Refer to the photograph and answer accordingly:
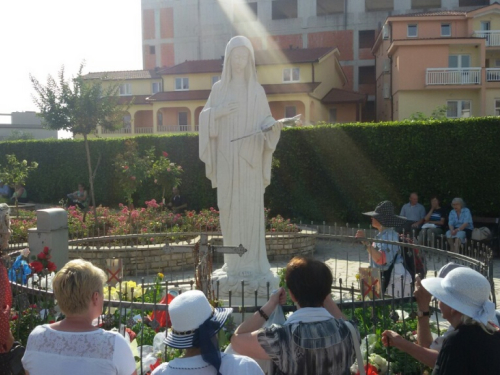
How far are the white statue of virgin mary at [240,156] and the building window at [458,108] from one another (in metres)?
26.8

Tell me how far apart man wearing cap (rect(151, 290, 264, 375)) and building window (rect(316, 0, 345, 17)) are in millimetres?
43967

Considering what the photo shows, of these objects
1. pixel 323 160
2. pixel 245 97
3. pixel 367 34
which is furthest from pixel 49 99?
pixel 367 34

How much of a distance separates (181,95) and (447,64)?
54.0 ft

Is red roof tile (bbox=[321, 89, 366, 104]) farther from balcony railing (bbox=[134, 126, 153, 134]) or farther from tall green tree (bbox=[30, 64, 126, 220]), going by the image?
tall green tree (bbox=[30, 64, 126, 220])

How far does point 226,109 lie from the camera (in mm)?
6348

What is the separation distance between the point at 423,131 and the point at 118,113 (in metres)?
9.28

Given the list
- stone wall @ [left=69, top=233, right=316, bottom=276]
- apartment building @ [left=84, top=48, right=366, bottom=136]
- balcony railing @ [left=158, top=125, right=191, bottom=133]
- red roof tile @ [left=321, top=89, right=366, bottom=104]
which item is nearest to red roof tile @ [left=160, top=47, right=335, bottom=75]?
apartment building @ [left=84, top=48, right=366, bottom=136]

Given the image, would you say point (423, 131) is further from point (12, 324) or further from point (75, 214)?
point (12, 324)

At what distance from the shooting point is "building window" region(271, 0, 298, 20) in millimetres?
45281

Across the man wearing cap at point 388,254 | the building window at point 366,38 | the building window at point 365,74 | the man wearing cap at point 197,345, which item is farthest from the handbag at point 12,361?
the building window at point 366,38

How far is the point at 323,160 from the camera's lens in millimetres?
18016

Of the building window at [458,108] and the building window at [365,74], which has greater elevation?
the building window at [365,74]

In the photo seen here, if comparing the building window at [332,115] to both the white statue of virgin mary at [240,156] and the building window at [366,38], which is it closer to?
the building window at [366,38]

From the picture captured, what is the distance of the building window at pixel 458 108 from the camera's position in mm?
31000
